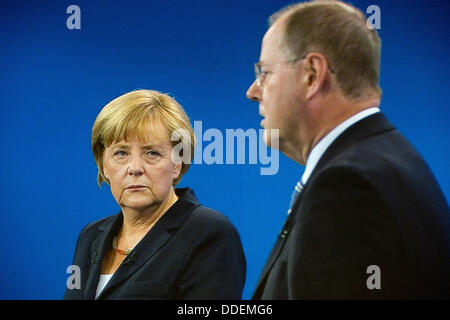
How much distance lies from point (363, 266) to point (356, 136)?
33 cm

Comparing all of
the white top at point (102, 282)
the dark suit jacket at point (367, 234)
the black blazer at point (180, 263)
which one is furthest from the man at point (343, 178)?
the white top at point (102, 282)

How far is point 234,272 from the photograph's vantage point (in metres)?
1.59

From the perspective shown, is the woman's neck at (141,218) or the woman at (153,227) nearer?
the woman at (153,227)

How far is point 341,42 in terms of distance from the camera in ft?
→ 4.26

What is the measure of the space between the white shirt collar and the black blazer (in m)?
0.44

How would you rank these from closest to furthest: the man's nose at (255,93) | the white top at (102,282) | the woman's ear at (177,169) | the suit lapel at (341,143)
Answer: the suit lapel at (341,143), the man's nose at (255,93), the white top at (102,282), the woman's ear at (177,169)

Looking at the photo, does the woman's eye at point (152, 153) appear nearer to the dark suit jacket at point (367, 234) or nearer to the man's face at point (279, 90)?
the man's face at point (279, 90)

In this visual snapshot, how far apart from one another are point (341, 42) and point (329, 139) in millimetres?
247

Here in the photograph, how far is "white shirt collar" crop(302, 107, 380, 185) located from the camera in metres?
1.27

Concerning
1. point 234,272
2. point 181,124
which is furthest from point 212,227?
point 181,124

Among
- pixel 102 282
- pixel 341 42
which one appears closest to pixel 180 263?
pixel 102 282

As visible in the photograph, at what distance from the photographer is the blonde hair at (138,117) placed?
1666 millimetres

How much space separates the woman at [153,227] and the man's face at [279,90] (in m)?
0.40

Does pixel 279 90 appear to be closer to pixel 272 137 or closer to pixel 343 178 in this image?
pixel 272 137
